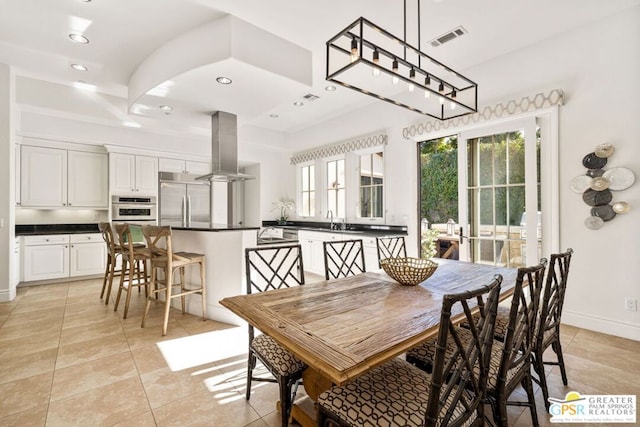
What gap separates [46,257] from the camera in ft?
15.2

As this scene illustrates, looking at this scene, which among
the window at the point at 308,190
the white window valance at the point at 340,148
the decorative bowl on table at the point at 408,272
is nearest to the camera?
the decorative bowl on table at the point at 408,272

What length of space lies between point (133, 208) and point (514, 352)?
18.8 feet

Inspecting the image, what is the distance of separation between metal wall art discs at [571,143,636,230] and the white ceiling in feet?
4.35

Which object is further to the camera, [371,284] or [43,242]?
[43,242]

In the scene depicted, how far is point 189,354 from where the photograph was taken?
97.7 inches

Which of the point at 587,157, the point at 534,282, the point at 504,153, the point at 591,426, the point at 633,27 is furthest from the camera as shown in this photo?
the point at 504,153

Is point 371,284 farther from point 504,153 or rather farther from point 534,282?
point 504,153

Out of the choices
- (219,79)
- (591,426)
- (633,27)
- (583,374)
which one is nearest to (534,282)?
(591,426)

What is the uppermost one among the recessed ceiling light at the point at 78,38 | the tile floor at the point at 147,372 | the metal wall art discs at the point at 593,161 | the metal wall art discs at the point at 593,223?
the recessed ceiling light at the point at 78,38

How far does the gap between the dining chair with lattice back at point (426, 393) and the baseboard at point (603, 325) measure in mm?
2564

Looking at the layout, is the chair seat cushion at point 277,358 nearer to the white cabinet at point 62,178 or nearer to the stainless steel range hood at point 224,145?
the stainless steel range hood at point 224,145

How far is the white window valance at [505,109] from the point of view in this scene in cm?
306

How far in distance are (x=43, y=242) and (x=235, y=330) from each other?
3.82m

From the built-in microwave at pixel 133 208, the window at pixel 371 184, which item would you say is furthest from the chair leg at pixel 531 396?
the built-in microwave at pixel 133 208
